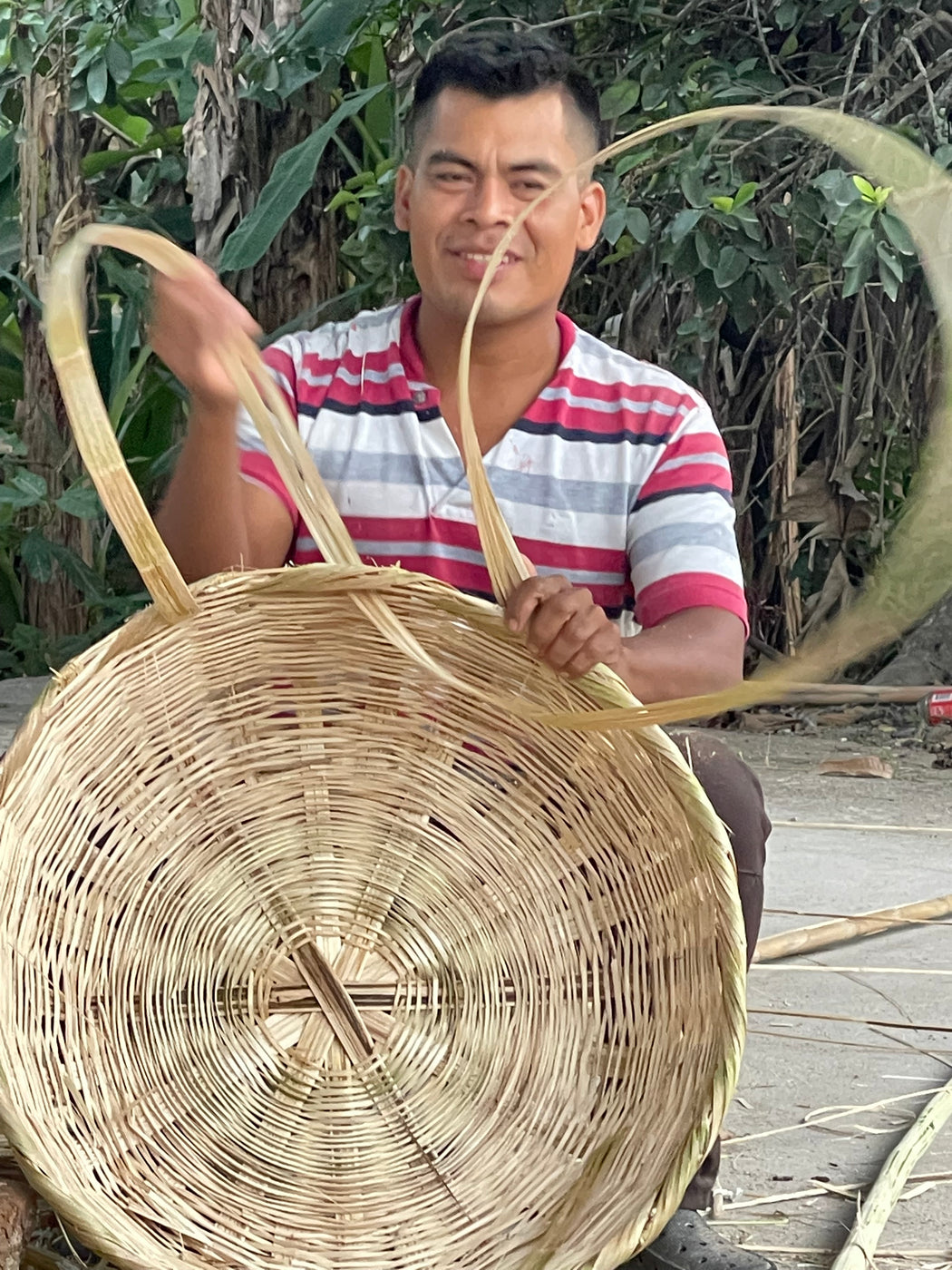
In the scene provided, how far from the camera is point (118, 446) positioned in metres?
0.93

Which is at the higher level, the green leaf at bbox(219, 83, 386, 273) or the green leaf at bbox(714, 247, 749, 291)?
the green leaf at bbox(219, 83, 386, 273)

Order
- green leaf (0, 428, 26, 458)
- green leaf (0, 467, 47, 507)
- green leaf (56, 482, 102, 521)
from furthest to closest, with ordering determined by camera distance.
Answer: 1. green leaf (0, 428, 26, 458)
2. green leaf (0, 467, 47, 507)
3. green leaf (56, 482, 102, 521)

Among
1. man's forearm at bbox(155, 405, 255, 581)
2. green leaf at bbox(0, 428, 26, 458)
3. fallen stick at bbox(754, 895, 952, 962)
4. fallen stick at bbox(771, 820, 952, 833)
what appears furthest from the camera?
green leaf at bbox(0, 428, 26, 458)

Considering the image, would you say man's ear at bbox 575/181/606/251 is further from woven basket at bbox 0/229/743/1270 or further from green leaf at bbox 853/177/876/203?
green leaf at bbox 853/177/876/203

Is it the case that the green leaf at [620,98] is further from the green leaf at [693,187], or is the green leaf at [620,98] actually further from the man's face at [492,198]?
the man's face at [492,198]

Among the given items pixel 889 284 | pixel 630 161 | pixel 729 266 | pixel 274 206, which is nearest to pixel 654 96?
pixel 630 161

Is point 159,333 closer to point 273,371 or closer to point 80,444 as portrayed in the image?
point 80,444

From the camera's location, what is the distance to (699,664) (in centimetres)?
110

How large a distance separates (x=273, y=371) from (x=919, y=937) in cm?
107

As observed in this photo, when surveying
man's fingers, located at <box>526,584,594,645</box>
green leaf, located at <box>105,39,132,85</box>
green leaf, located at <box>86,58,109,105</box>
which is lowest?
man's fingers, located at <box>526,584,594,645</box>

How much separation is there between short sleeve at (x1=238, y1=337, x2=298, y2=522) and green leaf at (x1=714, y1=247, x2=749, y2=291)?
149cm

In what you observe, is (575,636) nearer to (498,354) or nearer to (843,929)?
(498,354)

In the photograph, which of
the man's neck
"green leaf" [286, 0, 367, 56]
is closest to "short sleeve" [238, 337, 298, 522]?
the man's neck

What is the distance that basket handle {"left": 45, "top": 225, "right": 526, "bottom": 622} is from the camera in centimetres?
92
